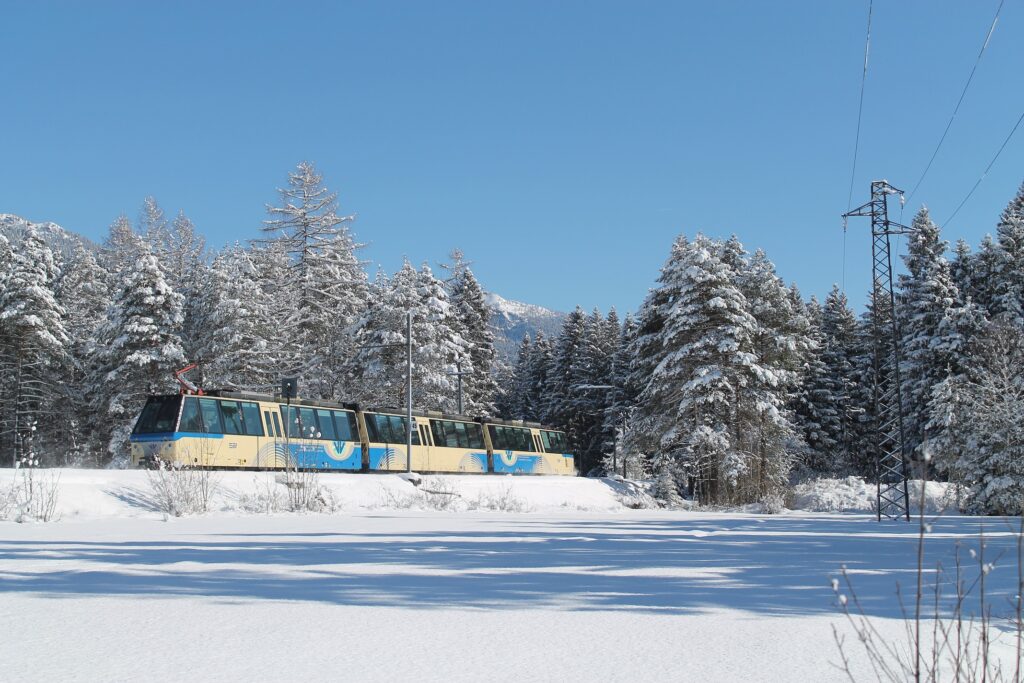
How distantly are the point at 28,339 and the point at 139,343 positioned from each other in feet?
25.4

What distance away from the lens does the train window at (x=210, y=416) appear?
76.9ft

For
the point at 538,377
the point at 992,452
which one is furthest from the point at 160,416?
the point at 538,377

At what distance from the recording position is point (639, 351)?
37375 millimetres

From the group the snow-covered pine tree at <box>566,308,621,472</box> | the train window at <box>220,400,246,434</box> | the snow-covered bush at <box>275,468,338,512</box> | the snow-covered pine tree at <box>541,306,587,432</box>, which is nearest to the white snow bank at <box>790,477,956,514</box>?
the snow-covered bush at <box>275,468,338,512</box>

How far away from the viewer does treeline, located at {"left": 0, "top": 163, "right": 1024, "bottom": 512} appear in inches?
1276

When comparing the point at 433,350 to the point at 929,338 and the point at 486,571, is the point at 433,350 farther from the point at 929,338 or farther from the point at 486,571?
the point at 486,571

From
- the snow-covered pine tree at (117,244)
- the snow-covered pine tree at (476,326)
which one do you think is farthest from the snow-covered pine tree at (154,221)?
the snow-covered pine tree at (476,326)

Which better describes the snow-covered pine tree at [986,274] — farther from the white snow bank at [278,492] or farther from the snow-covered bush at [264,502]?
the snow-covered bush at [264,502]

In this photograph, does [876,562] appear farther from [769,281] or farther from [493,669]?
[769,281]

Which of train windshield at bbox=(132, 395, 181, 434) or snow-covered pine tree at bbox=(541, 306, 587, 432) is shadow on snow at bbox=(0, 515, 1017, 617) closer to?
train windshield at bbox=(132, 395, 181, 434)

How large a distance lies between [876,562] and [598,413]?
2081 inches

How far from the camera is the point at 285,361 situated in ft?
144

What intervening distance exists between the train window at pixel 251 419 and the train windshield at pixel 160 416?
7.29 ft

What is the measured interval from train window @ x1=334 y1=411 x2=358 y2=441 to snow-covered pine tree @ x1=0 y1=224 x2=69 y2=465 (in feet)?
66.1
